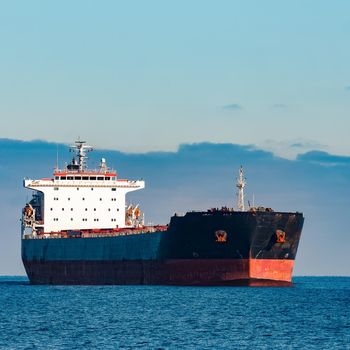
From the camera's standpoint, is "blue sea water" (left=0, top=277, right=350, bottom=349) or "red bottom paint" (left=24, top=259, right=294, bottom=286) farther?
"red bottom paint" (left=24, top=259, right=294, bottom=286)

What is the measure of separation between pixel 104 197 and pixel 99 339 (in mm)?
45189

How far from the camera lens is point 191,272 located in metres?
72.4

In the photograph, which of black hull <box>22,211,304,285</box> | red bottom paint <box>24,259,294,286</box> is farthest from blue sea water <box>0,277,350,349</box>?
black hull <box>22,211,304,285</box>

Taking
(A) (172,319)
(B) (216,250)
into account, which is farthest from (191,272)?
(A) (172,319)

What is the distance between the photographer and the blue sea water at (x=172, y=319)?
45.6 m

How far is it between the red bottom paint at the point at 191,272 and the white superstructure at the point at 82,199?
20.4ft

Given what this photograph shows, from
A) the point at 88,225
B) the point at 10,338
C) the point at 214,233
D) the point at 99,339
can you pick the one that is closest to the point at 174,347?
the point at 99,339

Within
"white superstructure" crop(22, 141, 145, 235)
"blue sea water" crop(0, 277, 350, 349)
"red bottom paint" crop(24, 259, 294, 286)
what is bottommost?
"blue sea water" crop(0, 277, 350, 349)

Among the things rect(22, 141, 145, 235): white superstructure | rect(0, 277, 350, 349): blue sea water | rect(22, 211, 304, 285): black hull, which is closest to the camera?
rect(0, 277, 350, 349): blue sea water

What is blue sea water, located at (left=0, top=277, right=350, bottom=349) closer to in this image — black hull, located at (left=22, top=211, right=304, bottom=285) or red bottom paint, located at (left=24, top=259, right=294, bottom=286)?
red bottom paint, located at (left=24, top=259, right=294, bottom=286)

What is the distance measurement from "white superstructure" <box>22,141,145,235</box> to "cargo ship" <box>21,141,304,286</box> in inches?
3.0

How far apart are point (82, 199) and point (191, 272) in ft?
67.6

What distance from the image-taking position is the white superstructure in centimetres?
Answer: 9081

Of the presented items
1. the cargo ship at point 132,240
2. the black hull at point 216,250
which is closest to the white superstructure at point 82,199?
the cargo ship at point 132,240
